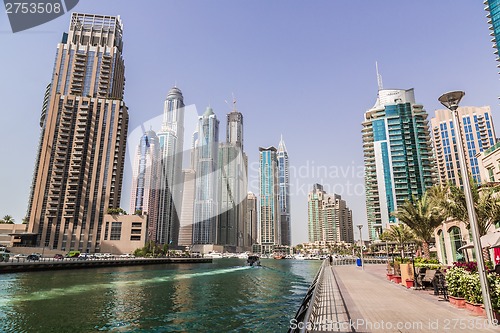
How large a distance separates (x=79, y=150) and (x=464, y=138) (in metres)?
187

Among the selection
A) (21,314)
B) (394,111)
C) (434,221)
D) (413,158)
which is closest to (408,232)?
(434,221)

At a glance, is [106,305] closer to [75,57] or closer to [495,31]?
[495,31]

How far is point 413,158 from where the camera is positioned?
123438 millimetres

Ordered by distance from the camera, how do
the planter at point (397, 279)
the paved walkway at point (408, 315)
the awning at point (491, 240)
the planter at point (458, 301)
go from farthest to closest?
the planter at point (397, 279), the awning at point (491, 240), the planter at point (458, 301), the paved walkway at point (408, 315)

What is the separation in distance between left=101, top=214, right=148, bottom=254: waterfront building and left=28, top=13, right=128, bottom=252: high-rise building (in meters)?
3.97

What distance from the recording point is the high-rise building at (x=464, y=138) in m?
146

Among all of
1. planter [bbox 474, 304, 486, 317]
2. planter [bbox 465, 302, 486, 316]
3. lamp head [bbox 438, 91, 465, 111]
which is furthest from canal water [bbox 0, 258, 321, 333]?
lamp head [bbox 438, 91, 465, 111]

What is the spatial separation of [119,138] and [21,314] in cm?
12252

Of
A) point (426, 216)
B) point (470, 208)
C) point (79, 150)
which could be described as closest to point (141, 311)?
point (470, 208)

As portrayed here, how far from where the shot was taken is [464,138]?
6043 inches

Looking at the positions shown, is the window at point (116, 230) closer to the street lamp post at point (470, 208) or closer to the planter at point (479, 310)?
the planter at point (479, 310)

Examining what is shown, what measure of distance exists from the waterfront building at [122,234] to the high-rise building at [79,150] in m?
3.97

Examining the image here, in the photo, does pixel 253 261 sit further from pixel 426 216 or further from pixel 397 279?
pixel 397 279

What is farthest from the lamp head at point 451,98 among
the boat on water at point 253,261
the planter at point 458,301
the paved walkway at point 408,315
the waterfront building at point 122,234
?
the waterfront building at point 122,234
